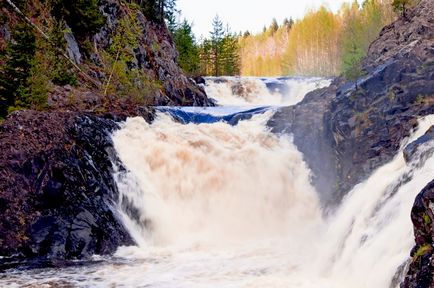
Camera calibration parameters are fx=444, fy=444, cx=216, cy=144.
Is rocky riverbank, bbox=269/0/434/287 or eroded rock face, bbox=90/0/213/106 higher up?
eroded rock face, bbox=90/0/213/106

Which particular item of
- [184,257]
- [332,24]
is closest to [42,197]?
[184,257]

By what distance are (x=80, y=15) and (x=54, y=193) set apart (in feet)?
36.9

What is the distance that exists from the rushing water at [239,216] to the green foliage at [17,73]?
8.82ft

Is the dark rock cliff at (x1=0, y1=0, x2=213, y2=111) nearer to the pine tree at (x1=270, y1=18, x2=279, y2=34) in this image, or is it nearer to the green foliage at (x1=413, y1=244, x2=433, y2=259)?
the green foliage at (x1=413, y1=244, x2=433, y2=259)

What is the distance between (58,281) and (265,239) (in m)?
4.90

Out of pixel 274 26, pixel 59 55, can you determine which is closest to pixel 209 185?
pixel 59 55

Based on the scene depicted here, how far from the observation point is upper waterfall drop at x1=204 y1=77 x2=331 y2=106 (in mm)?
30266

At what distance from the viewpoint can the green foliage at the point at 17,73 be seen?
10586mm

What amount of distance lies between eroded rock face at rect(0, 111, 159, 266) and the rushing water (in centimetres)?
61

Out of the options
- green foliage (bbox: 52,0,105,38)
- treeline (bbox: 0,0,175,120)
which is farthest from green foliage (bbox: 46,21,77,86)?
green foliage (bbox: 52,0,105,38)

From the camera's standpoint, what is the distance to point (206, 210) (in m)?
11.7

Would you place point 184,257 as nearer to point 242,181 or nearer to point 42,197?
point 42,197

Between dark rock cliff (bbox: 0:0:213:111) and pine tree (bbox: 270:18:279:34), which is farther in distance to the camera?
pine tree (bbox: 270:18:279:34)

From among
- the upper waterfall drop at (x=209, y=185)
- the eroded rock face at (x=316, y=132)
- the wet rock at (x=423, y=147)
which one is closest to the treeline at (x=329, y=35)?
the eroded rock face at (x=316, y=132)
